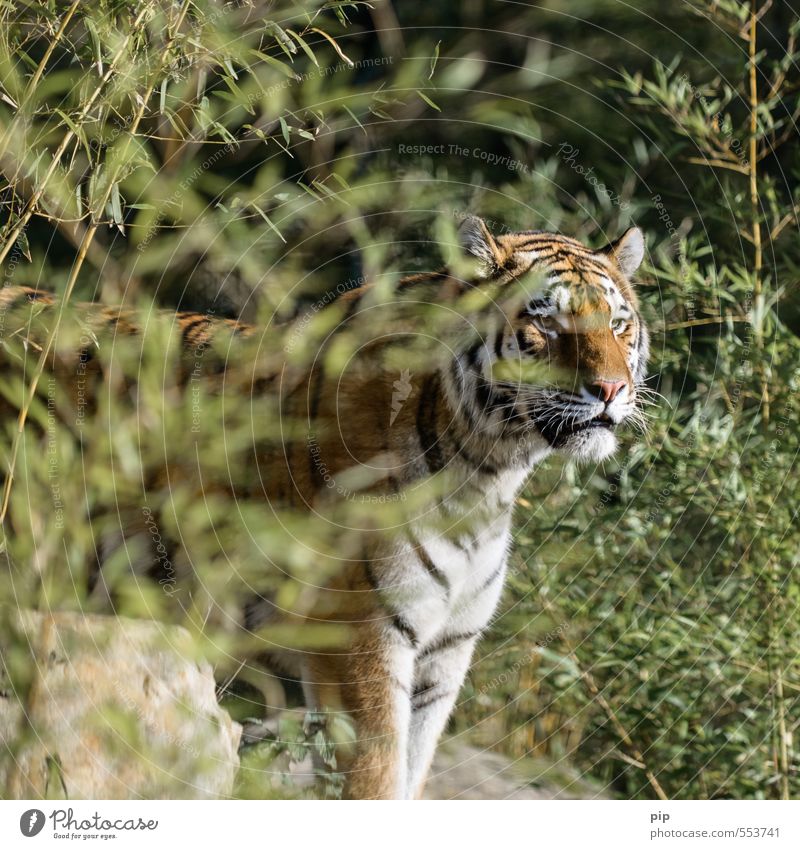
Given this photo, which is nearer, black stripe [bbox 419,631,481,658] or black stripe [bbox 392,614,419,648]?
black stripe [bbox 392,614,419,648]

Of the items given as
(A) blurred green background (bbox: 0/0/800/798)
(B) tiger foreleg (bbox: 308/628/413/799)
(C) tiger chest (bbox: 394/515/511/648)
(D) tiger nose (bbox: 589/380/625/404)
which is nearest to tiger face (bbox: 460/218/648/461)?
(D) tiger nose (bbox: 589/380/625/404)

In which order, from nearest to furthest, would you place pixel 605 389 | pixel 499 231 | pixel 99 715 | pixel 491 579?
pixel 99 715, pixel 605 389, pixel 491 579, pixel 499 231

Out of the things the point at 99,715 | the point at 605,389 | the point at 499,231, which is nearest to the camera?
the point at 99,715

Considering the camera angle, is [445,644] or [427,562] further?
A: [445,644]

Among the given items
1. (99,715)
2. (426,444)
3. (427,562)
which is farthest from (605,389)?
(99,715)

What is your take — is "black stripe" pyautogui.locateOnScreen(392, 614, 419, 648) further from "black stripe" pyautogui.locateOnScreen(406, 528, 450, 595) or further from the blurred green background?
the blurred green background

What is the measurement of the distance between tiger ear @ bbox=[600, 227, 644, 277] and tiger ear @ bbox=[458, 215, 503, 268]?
27 cm

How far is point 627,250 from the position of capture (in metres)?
2.10

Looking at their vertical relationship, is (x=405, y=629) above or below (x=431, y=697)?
above

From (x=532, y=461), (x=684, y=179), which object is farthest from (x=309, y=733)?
(x=684, y=179)

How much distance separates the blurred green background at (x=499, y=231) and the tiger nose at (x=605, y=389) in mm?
465

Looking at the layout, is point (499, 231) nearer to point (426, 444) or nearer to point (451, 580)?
point (426, 444)

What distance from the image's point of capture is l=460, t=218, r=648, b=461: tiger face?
6.23ft

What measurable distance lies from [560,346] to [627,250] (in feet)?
1.03
